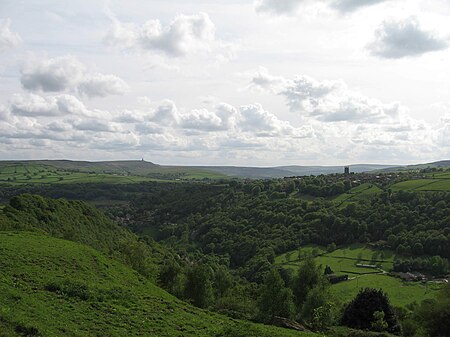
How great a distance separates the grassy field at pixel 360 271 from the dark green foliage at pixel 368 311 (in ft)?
143

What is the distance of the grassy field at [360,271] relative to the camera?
10638 centimetres

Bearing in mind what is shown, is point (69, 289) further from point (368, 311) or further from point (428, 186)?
point (428, 186)

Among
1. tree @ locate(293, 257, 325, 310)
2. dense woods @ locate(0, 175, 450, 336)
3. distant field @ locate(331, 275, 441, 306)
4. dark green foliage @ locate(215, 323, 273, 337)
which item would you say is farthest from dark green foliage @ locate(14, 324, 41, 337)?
distant field @ locate(331, 275, 441, 306)

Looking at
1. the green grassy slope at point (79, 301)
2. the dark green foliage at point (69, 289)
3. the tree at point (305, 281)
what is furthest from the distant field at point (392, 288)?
the dark green foliage at point (69, 289)

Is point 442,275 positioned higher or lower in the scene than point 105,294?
lower

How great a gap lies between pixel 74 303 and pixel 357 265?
121 m

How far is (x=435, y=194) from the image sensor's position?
169 metres

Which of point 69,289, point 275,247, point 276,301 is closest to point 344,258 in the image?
point 275,247

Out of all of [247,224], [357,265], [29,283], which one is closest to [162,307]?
[29,283]

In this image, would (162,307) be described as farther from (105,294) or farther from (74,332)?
(74,332)

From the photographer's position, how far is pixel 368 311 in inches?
2222

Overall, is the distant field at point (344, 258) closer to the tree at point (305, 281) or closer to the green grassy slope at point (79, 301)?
the tree at point (305, 281)

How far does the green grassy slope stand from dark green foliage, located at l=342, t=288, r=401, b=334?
24444 mm

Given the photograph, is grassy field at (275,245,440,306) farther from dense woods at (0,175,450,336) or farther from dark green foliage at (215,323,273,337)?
dark green foliage at (215,323,273,337)
